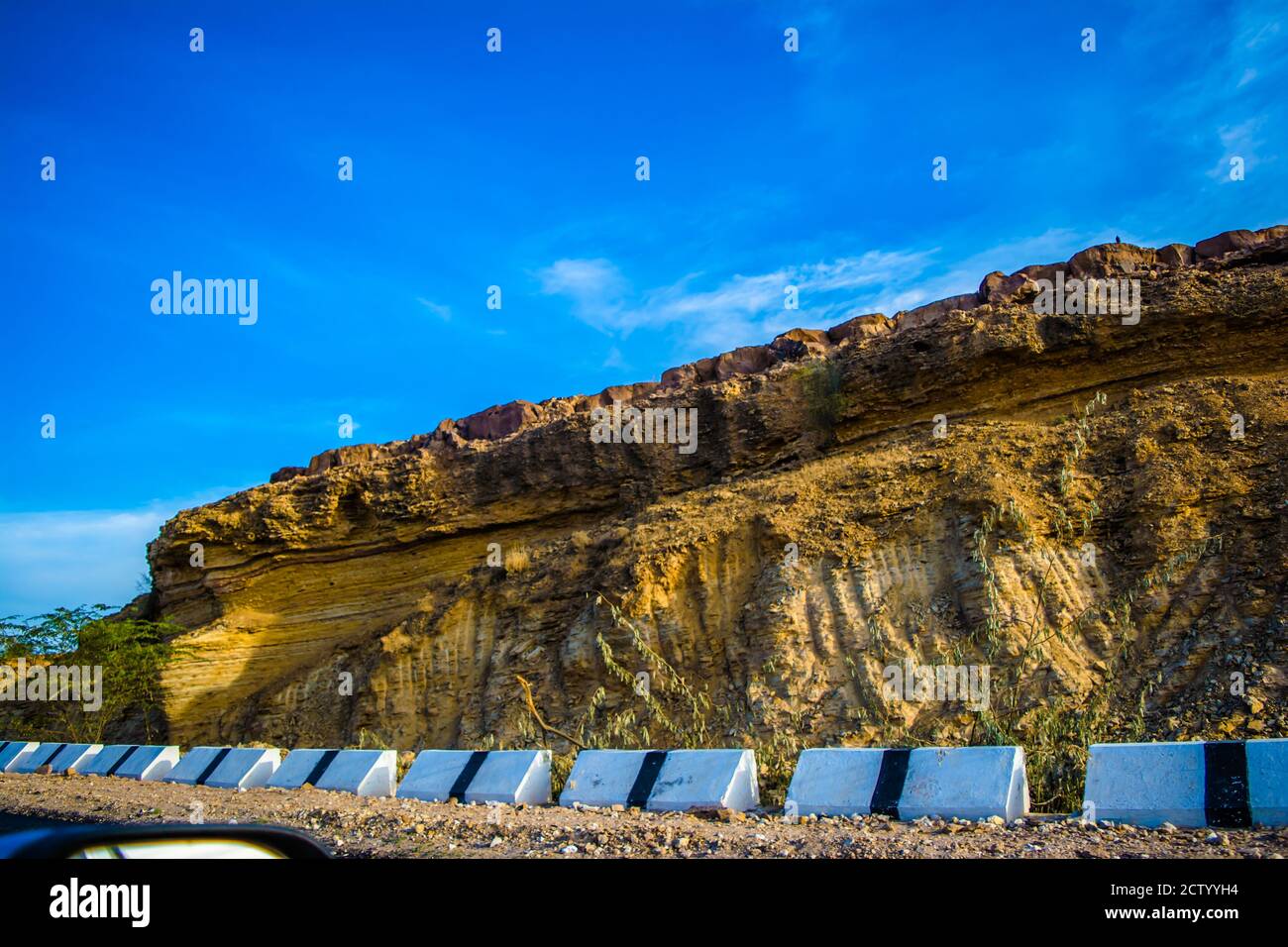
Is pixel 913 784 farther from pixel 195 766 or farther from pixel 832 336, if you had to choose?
pixel 832 336

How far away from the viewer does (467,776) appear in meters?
10.6

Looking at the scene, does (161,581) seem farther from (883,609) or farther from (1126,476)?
(1126,476)

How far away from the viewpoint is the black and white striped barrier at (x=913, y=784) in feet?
23.3

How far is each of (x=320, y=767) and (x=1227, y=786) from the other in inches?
389

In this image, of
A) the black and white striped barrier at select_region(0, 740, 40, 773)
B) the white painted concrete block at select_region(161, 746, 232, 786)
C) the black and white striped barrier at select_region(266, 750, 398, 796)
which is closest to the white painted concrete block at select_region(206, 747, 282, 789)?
the black and white striped barrier at select_region(266, 750, 398, 796)

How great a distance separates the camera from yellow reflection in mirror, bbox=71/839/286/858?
2.91 metres

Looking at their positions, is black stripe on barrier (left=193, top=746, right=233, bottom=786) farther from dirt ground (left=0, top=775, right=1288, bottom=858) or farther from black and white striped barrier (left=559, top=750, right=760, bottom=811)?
black and white striped barrier (left=559, top=750, right=760, bottom=811)

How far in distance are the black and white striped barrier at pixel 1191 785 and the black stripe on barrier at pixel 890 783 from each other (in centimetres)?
130

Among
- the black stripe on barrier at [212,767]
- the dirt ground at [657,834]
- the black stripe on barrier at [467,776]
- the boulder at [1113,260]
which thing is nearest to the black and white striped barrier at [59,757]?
the black stripe on barrier at [212,767]

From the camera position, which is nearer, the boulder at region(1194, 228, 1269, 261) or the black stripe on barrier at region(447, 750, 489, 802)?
the black stripe on barrier at region(447, 750, 489, 802)

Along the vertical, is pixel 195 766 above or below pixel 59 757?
above

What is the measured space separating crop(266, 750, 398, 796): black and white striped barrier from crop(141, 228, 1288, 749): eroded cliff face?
5680 millimetres

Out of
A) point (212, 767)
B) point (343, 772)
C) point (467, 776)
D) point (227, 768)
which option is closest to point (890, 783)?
point (467, 776)
